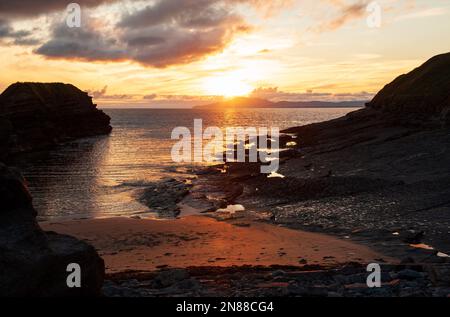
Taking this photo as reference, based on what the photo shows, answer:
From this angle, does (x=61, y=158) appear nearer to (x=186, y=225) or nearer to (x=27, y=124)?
(x=27, y=124)

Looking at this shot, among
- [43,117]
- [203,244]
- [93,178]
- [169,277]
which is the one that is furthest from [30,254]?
[43,117]

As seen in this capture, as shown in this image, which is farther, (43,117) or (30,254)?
(43,117)

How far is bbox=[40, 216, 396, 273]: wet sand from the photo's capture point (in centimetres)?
1783

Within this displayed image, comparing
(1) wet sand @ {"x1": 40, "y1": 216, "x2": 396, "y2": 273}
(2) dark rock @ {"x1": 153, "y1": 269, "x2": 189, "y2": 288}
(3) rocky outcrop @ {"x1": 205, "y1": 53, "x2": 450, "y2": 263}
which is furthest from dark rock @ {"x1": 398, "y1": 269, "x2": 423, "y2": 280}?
(2) dark rock @ {"x1": 153, "y1": 269, "x2": 189, "y2": 288}

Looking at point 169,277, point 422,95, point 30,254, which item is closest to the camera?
point 30,254

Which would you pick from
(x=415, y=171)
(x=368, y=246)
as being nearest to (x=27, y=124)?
(x=415, y=171)

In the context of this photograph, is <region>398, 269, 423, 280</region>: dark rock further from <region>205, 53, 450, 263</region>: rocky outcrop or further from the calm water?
the calm water

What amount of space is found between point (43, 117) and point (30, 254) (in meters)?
98.2

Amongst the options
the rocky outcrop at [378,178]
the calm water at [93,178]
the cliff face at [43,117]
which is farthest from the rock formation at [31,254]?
the cliff face at [43,117]

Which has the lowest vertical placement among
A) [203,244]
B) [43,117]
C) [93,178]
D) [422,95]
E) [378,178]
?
[93,178]

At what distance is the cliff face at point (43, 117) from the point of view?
3189 inches

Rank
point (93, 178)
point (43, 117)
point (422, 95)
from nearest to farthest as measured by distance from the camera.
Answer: point (93, 178), point (422, 95), point (43, 117)

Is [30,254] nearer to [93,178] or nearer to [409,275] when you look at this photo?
[409,275]

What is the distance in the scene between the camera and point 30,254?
31.9ft
